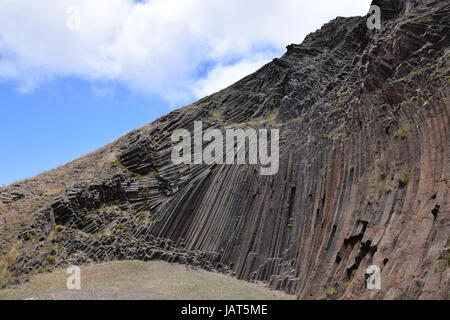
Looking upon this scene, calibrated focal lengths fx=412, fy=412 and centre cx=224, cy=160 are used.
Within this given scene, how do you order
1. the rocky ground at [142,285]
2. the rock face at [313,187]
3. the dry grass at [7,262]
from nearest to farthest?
the rock face at [313,187]
the rocky ground at [142,285]
the dry grass at [7,262]

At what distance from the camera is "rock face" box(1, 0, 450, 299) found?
12320 millimetres

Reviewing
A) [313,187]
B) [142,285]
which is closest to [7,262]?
[142,285]

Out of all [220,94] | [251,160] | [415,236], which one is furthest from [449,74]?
[220,94]

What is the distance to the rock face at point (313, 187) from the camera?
12320mm

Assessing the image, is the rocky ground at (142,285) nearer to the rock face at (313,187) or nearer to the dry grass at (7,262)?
the rock face at (313,187)

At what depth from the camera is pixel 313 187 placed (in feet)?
64.6

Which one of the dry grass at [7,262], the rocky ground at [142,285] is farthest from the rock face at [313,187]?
the rocky ground at [142,285]

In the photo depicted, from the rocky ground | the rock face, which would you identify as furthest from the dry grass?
the rocky ground

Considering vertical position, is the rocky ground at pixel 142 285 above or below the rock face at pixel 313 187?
below

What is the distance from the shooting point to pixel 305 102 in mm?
29297

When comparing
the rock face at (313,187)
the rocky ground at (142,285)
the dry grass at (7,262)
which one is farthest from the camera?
the dry grass at (7,262)

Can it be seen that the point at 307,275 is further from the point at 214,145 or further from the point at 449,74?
the point at 214,145

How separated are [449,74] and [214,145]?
774 inches

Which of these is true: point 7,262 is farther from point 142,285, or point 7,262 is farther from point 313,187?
point 313,187
